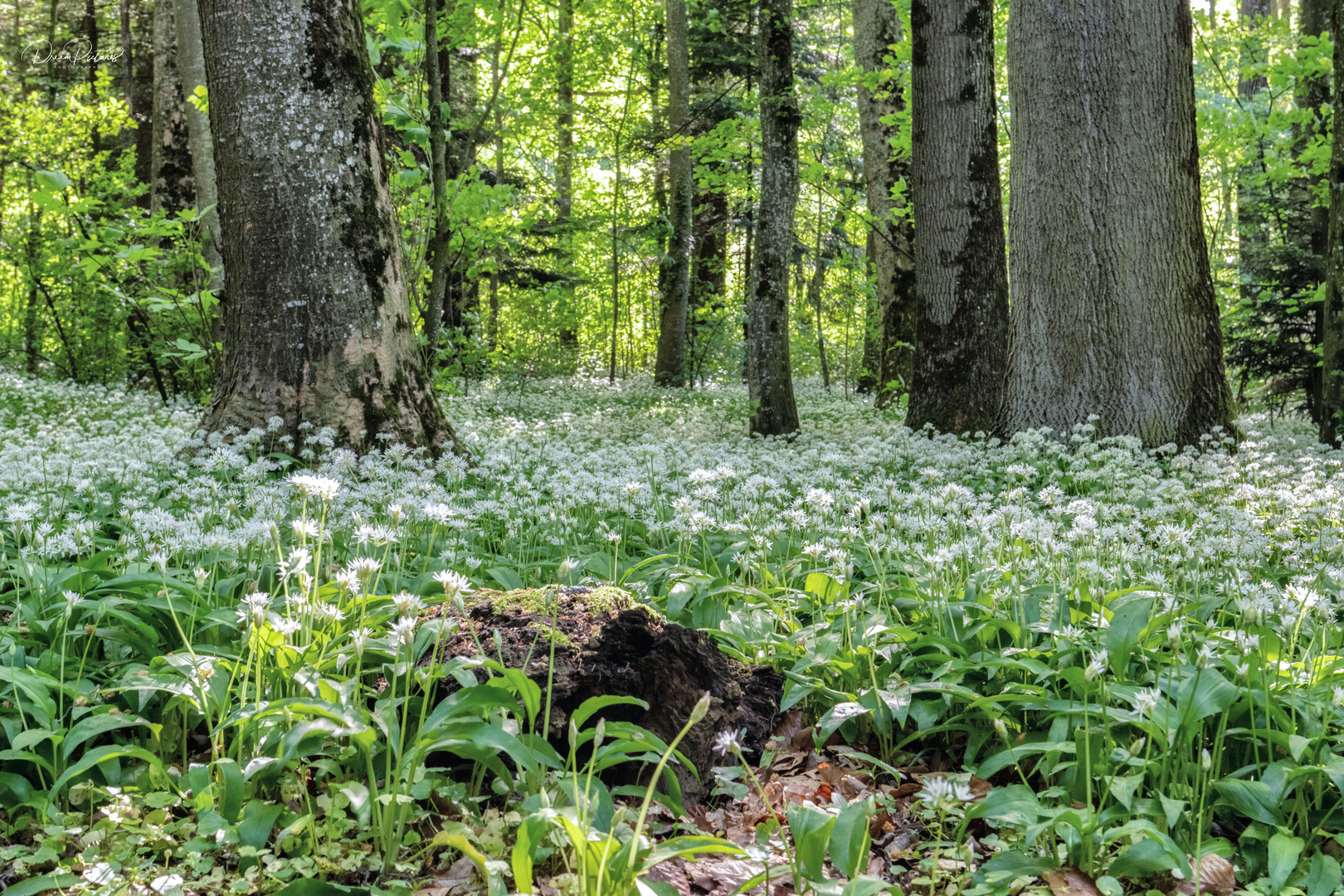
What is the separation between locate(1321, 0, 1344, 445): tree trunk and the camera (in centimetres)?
646

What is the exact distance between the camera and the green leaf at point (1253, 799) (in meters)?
1.91

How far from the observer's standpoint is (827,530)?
12.5ft

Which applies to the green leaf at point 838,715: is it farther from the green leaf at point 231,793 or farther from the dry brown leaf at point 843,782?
the green leaf at point 231,793

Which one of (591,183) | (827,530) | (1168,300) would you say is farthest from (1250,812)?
(591,183)

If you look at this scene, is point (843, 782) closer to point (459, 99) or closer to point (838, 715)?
point (838, 715)

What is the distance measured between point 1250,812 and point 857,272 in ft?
69.3

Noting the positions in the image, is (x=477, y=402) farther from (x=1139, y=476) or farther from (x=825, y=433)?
(x=1139, y=476)

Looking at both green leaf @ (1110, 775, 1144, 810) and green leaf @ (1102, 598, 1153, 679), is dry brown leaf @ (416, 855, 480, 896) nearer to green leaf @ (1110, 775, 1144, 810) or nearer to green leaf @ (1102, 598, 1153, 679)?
green leaf @ (1110, 775, 1144, 810)

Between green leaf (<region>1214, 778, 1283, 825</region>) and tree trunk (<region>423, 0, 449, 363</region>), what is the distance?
7082 mm

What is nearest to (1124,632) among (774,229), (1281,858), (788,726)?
(1281,858)

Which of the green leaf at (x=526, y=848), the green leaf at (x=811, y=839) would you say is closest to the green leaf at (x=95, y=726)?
the green leaf at (x=526, y=848)
